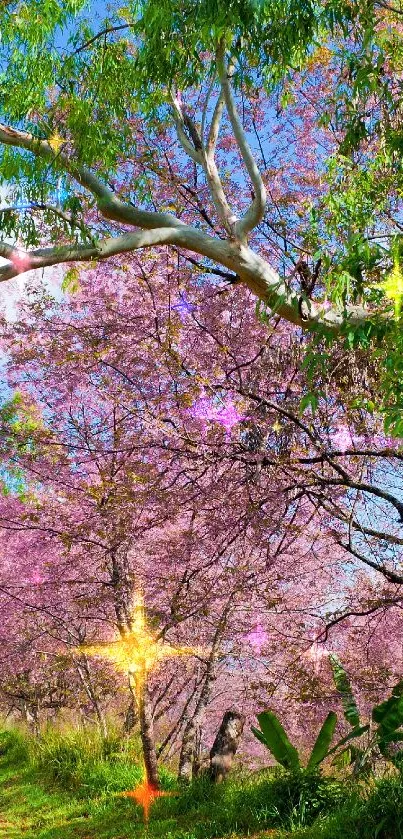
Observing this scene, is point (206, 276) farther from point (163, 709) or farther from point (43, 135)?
point (163, 709)

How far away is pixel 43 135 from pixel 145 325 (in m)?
2.88

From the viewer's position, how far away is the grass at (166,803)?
5.55 m

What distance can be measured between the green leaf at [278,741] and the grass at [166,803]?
0.23 metres

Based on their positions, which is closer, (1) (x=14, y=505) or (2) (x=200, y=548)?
(2) (x=200, y=548)

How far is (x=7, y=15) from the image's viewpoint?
566 centimetres

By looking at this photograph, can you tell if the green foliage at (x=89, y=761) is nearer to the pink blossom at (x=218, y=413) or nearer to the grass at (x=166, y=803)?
the grass at (x=166, y=803)

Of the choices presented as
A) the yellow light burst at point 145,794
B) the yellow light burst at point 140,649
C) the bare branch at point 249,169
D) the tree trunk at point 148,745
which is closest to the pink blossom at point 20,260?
the bare branch at point 249,169

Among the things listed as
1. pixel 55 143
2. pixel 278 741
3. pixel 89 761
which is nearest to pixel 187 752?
pixel 89 761

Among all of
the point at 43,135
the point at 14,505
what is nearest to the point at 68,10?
the point at 43,135

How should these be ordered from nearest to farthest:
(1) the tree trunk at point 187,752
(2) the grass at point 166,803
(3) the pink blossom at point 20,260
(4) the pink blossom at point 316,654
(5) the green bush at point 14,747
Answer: (3) the pink blossom at point 20,260, (2) the grass at point 166,803, (4) the pink blossom at point 316,654, (1) the tree trunk at point 187,752, (5) the green bush at point 14,747

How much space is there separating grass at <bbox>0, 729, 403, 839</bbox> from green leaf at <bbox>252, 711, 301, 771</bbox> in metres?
0.23

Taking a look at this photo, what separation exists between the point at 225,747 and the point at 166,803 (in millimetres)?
882

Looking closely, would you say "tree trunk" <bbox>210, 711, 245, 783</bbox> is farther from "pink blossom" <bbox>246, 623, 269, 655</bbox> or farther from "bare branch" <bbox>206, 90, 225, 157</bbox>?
"bare branch" <bbox>206, 90, 225, 157</bbox>

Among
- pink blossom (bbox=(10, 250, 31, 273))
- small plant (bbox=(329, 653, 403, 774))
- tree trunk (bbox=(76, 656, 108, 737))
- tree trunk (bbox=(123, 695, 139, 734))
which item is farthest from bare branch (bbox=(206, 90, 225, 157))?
tree trunk (bbox=(123, 695, 139, 734))
